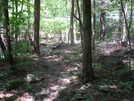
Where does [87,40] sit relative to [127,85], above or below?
above

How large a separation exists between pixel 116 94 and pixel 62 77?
3.19m

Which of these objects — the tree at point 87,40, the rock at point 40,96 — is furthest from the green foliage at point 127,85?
the rock at point 40,96

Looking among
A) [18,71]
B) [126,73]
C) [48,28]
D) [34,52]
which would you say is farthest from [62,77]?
[48,28]

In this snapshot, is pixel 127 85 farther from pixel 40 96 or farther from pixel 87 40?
pixel 40 96

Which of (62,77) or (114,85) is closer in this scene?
(114,85)

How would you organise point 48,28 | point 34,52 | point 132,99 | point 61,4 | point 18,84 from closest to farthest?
point 132,99, point 18,84, point 34,52, point 48,28, point 61,4

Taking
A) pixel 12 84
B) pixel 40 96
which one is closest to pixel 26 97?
pixel 40 96

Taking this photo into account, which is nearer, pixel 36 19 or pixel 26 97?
pixel 26 97

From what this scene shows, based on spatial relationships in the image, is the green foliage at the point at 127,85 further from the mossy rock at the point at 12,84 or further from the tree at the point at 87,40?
the mossy rock at the point at 12,84

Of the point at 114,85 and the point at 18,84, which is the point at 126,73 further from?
the point at 18,84

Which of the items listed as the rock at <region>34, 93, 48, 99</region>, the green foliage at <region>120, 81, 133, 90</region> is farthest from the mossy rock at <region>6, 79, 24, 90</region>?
the green foliage at <region>120, 81, 133, 90</region>

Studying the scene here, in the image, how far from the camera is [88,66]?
4812 millimetres

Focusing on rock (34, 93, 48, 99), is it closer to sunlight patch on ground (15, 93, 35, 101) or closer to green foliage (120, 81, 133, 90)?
sunlight patch on ground (15, 93, 35, 101)

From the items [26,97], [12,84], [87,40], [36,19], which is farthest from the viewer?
[36,19]
